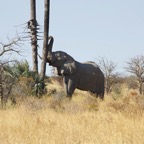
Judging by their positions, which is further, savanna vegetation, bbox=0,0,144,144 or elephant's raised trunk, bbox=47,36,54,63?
elephant's raised trunk, bbox=47,36,54,63

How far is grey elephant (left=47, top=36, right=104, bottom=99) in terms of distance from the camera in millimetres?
16406

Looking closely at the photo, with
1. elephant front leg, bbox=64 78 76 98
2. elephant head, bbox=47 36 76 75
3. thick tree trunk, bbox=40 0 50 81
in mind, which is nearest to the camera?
elephant front leg, bbox=64 78 76 98

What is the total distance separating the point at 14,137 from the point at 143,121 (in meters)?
2.77

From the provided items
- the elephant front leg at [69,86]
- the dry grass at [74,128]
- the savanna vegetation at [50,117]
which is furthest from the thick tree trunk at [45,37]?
the dry grass at [74,128]

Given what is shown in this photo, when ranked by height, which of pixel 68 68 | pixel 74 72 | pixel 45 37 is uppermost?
pixel 45 37

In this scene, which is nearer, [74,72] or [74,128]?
[74,128]

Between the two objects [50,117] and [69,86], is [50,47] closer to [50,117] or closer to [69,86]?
[69,86]

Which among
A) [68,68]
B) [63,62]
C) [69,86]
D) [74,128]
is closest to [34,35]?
[63,62]

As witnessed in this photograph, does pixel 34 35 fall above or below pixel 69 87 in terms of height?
above

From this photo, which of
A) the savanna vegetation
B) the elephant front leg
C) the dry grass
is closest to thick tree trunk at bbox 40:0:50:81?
the savanna vegetation

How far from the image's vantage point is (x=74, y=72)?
16453 millimetres

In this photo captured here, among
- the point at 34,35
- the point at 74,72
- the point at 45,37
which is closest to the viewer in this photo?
the point at 74,72

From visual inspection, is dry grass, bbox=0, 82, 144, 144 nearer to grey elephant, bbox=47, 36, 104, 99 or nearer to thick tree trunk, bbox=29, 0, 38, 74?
grey elephant, bbox=47, 36, 104, 99

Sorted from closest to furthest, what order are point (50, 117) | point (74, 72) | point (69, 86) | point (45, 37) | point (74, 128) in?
1. point (74, 128)
2. point (50, 117)
3. point (69, 86)
4. point (74, 72)
5. point (45, 37)
